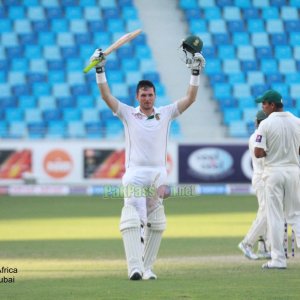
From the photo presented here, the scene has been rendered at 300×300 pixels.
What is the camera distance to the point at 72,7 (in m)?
29.3

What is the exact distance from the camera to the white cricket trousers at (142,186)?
30.2 ft

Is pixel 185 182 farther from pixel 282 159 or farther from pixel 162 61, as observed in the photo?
pixel 282 159

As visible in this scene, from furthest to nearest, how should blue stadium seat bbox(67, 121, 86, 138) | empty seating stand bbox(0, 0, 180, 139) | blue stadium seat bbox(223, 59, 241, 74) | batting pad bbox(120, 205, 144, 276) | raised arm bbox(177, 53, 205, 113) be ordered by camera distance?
blue stadium seat bbox(223, 59, 241, 74) → empty seating stand bbox(0, 0, 180, 139) → blue stadium seat bbox(67, 121, 86, 138) → raised arm bbox(177, 53, 205, 113) → batting pad bbox(120, 205, 144, 276)

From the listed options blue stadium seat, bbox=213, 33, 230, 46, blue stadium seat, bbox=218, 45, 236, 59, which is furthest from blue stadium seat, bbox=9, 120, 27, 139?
blue stadium seat, bbox=213, 33, 230, 46

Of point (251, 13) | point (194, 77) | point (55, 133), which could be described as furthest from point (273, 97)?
point (251, 13)

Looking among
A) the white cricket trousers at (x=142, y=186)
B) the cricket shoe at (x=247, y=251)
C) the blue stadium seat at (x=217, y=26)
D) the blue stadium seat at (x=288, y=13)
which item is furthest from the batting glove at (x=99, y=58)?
the blue stadium seat at (x=288, y=13)

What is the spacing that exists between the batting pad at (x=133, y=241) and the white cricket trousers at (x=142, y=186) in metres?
0.13

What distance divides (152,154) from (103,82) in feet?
2.66

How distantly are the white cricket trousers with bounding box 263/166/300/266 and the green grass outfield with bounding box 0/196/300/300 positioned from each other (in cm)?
47

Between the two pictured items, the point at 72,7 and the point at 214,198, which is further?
the point at 72,7

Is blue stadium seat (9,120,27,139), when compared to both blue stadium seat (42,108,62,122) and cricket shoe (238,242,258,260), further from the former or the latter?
cricket shoe (238,242,258,260)

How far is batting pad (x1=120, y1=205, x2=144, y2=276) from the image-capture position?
9.03m

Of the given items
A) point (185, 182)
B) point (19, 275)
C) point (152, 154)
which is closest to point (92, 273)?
point (19, 275)

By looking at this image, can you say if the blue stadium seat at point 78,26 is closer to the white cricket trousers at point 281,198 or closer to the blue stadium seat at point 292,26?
the blue stadium seat at point 292,26
